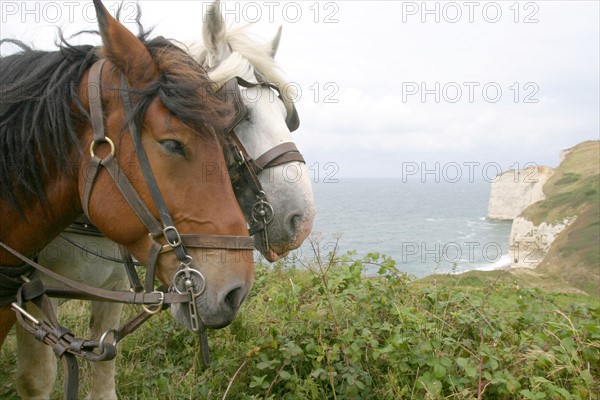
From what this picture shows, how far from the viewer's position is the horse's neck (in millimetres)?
2184

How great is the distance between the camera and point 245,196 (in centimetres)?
309

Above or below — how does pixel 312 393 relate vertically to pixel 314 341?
below

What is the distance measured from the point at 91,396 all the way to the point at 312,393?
6.33 feet

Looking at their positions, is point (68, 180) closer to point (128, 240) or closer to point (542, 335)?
point (128, 240)

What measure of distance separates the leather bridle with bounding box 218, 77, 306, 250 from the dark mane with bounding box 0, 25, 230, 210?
2.67ft

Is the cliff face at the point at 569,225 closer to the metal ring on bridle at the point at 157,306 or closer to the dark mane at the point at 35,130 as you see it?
the metal ring on bridle at the point at 157,306

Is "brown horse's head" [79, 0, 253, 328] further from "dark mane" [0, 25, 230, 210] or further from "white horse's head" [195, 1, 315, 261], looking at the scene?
"white horse's head" [195, 1, 315, 261]

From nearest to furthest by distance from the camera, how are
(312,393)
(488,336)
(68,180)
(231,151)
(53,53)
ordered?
1. (68,180)
2. (53,53)
3. (231,151)
4. (312,393)
5. (488,336)

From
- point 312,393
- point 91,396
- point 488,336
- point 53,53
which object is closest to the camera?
point 53,53

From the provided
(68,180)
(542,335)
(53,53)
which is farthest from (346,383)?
(53,53)

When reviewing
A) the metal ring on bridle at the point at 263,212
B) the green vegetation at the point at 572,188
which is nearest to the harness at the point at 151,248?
the metal ring on bridle at the point at 263,212

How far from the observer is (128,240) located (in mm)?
2113

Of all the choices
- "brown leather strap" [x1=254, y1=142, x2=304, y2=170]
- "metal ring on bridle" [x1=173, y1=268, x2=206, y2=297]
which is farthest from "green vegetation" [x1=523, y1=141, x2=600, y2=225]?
"metal ring on bridle" [x1=173, y1=268, x2=206, y2=297]

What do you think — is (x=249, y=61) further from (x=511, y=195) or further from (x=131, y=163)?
(x=511, y=195)
